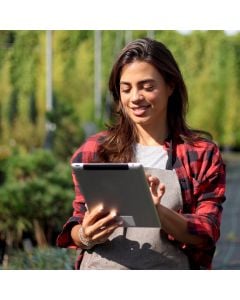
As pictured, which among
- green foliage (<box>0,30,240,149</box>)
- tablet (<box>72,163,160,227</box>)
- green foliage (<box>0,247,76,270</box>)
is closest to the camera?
tablet (<box>72,163,160,227</box>)

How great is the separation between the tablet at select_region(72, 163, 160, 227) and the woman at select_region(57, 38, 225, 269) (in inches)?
1.1

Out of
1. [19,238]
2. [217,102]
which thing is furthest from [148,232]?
[217,102]

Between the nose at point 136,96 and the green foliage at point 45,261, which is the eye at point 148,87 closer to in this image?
the nose at point 136,96

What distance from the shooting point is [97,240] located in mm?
2287

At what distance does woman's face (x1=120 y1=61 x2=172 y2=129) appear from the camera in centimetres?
238

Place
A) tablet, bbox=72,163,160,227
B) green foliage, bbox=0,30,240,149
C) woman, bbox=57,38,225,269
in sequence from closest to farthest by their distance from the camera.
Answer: tablet, bbox=72,163,160,227 → woman, bbox=57,38,225,269 → green foliage, bbox=0,30,240,149

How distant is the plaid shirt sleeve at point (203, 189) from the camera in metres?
2.37

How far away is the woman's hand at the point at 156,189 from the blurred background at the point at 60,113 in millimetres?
581

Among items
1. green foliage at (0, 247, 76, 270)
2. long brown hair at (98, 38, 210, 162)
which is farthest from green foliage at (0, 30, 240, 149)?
long brown hair at (98, 38, 210, 162)

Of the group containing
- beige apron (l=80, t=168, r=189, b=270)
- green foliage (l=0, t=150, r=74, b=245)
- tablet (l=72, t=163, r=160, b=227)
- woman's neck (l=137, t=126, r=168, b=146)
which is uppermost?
woman's neck (l=137, t=126, r=168, b=146)

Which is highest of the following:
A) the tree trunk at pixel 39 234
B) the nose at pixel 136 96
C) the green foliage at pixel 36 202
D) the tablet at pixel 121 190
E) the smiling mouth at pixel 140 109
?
the nose at pixel 136 96

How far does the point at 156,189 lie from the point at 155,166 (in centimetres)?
17

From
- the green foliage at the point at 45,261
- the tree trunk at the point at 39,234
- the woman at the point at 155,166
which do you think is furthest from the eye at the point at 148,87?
the tree trunk at the point at 39,234

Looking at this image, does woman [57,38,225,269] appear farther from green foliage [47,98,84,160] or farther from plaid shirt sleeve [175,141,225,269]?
green foliage [47,98,84,160]
